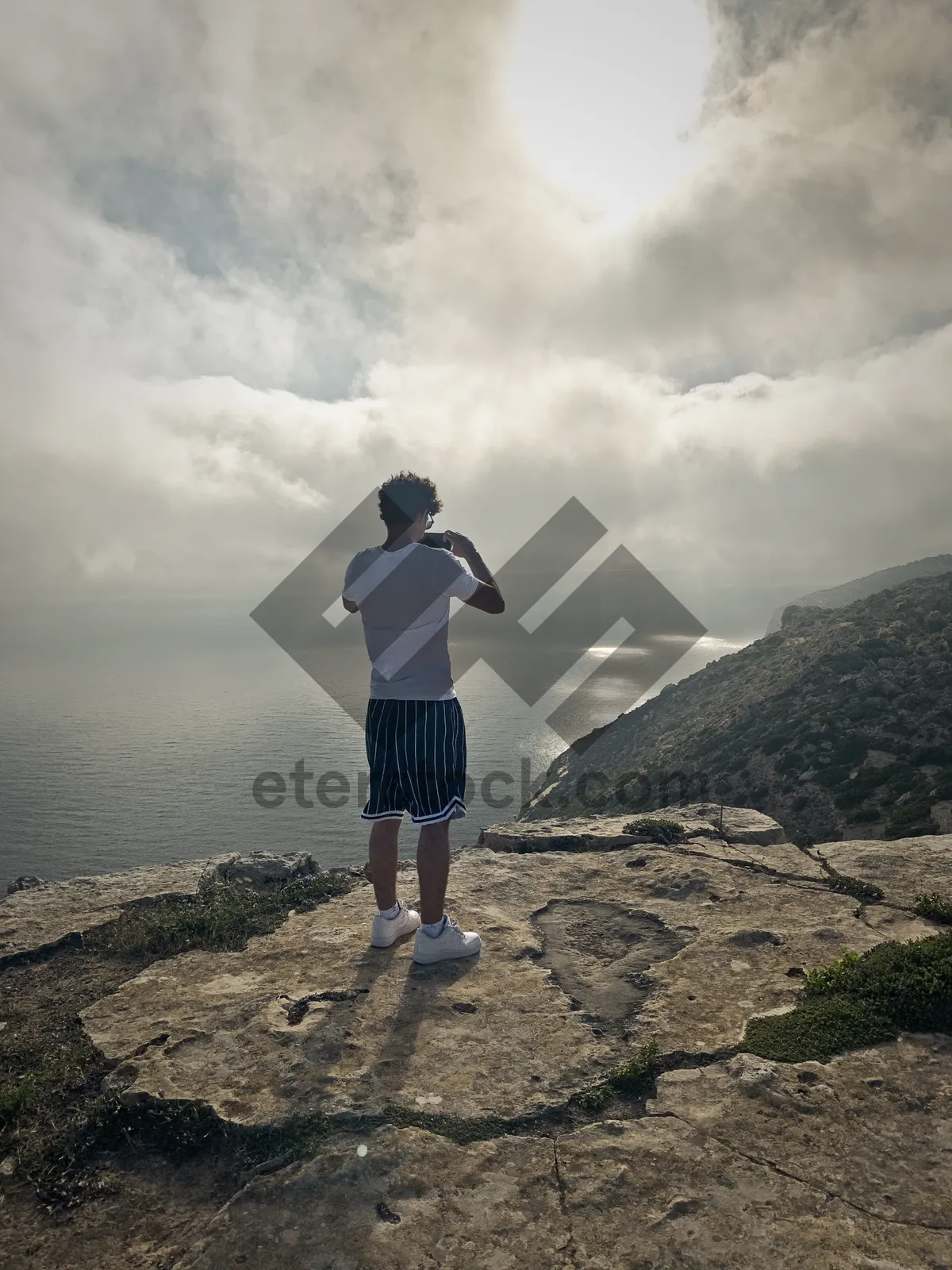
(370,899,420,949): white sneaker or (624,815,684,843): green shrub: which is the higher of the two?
(624,815,684,843): green shrub

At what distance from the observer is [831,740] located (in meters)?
41.2

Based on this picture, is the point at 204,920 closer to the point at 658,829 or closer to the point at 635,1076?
the point at 635,1076

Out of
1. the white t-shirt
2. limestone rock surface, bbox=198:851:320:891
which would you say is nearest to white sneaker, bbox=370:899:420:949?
the white t-shirt

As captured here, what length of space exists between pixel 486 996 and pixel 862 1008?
223 centimetres

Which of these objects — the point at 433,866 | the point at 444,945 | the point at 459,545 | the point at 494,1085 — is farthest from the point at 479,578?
the point at 494,1085

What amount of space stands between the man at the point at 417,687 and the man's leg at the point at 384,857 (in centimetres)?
6

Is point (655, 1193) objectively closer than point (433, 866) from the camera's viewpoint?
Yes

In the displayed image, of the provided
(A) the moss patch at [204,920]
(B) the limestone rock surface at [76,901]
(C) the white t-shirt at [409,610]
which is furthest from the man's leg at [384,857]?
(B) the limestone rock surface at [76,901]

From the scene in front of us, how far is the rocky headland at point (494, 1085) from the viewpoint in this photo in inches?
104

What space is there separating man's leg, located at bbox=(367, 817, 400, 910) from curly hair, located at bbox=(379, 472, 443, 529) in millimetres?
2224

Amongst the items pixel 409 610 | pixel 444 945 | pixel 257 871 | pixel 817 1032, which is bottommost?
pixel 817 1032

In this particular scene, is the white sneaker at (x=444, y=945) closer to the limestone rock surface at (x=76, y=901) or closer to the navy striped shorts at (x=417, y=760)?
the navy striped shorts at (x=417, y=760)

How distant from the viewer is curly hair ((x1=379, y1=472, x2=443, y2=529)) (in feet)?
16.1

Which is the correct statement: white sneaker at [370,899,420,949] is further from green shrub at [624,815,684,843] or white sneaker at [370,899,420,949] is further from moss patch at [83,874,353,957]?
green shrub at [624,815,684,843]
